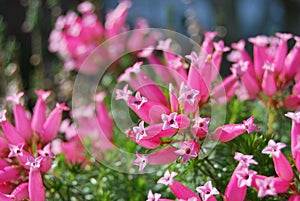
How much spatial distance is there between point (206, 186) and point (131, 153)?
0.86ft

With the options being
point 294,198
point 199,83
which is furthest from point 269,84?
point 294,198

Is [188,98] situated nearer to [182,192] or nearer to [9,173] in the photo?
[182,192]

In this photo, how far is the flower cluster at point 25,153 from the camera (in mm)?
751

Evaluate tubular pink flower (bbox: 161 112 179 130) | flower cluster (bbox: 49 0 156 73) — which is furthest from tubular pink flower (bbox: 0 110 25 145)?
flower cluster (bbox: 49 0 156 73)

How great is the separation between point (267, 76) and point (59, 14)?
658 mm

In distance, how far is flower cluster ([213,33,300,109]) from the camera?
2.82 ft

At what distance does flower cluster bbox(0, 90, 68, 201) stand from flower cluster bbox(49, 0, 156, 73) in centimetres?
32

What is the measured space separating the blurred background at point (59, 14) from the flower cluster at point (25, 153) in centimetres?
30

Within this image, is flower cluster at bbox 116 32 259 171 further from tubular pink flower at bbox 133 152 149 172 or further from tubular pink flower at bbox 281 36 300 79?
tubular pink flower at bbox 281 36 300 79

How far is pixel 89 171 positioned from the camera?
0.93 m

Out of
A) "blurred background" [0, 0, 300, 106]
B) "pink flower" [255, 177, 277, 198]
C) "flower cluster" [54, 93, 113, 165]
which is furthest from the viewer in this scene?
"blurred background" [0, 0, 300, 106]

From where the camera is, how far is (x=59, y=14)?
54.3 inches

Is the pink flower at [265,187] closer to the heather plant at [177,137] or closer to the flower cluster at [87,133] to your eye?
the heather plant at [177,137]

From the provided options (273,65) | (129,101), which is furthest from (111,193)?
(273,65)
